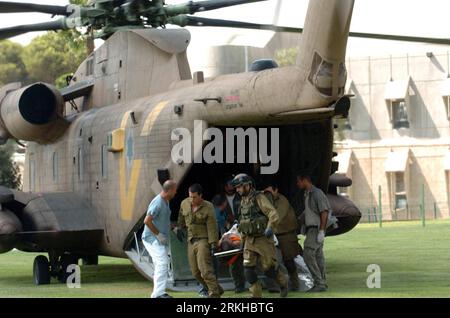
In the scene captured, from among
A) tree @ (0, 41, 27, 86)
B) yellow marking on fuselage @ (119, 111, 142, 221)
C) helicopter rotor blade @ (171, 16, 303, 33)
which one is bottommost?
yellow marking on fuselage @ (119, 111, 142, 221)

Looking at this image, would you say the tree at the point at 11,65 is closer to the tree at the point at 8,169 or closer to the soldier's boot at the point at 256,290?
the tree at the point at 8,169

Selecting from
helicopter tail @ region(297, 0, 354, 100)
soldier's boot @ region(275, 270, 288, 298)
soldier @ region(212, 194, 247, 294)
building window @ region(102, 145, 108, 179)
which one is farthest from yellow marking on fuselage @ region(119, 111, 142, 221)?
helicopter tail @ region(297, 0, 354, 100)

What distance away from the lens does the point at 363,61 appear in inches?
2367

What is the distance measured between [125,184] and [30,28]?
11.0ft

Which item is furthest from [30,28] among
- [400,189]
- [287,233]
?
[400,189]

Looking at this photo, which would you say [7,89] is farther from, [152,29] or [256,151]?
[256,151]

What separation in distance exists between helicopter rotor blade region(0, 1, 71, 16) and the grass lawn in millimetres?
4458

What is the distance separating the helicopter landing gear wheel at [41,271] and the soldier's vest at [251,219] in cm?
520

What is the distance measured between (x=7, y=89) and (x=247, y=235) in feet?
25.4

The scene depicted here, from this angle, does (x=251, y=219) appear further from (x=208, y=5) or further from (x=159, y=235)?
(x=208, y=5)

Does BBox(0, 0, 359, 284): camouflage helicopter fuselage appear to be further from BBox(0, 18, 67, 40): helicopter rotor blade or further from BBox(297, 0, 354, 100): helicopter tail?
BBox(0, 18, 67, 40): helicopter rotor blade

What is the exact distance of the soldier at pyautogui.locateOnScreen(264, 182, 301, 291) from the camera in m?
15.0

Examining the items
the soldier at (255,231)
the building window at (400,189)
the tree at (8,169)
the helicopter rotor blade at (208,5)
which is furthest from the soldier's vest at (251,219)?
the building window at (400,189)
